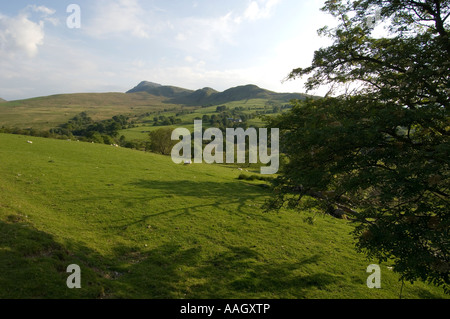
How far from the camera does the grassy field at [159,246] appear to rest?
7.60 metres

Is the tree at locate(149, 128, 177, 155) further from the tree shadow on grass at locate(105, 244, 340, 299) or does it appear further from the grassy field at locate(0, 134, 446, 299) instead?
the tree shadow on grass at locate(105, 244, 340, 299)

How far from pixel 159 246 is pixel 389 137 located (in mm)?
10628

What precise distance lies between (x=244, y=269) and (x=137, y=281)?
4365mm

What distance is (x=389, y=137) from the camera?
25.9ft

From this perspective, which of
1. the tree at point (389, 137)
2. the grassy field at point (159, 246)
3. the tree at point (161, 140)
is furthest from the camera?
the tree at point (161, 140)

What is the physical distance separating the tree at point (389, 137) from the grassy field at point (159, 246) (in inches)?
124

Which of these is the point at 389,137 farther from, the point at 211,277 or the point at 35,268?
the point at 35,268

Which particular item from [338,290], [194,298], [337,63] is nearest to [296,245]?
[338,290]

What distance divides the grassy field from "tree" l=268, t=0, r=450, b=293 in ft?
10.3

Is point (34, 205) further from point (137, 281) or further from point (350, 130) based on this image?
point (350, 130)

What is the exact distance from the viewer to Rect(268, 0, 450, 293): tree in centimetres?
578

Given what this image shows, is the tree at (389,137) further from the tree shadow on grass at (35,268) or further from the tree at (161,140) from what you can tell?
the tree at (161,140)

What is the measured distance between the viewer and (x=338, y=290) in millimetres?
9234

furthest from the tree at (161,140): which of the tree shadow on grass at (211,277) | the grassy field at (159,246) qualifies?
the tree shadow on grass at (211,277)
